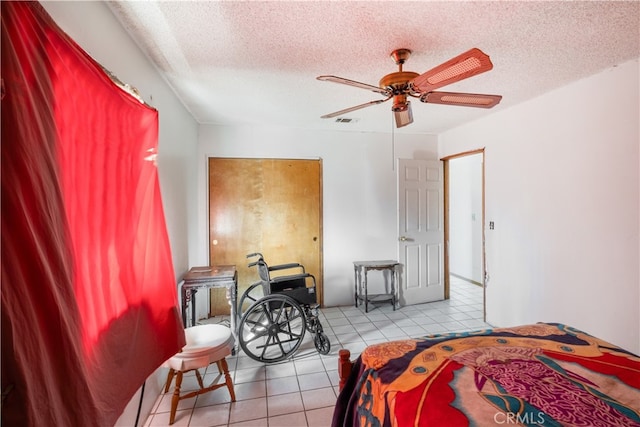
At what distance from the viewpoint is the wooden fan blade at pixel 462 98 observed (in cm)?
174

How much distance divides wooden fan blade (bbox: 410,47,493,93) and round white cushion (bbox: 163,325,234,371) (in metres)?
1.95

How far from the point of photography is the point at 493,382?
1.15 metres

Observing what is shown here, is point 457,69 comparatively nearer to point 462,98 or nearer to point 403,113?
point 462,98

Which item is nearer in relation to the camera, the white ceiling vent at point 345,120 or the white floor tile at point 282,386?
the white floor tile at point 282,386

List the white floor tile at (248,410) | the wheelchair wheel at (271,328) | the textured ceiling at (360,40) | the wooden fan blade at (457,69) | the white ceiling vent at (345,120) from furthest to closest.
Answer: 1. the white ceiling vent at (345,120)
2. the wheelchair wheel at (271,328)
3. the white floor tile at (248,410)
4. the textured ceiling at (360,40)
5. the wooden fan blade at (457,69)

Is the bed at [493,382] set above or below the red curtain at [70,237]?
below

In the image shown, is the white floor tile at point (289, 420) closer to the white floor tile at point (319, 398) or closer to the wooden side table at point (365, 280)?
the white floor tile at point (319, 398)

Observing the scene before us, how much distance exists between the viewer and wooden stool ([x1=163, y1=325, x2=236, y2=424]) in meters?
1.75

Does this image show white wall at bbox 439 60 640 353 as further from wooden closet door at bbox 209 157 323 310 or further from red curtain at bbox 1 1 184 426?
red curtain at bbox 1 1 184 426

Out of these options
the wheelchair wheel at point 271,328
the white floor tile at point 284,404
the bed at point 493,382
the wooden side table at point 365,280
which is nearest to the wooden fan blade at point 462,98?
the bed at point 493,382

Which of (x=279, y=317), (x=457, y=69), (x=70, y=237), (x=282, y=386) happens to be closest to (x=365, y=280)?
(x=279, y=317)

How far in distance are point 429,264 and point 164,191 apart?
11.0 ft

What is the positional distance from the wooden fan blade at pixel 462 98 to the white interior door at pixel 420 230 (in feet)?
6.77

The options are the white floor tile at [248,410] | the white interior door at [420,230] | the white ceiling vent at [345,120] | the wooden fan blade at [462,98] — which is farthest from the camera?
the white interior door at [420,230]
